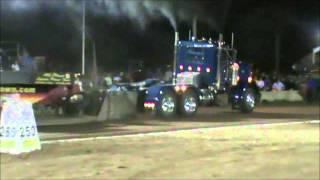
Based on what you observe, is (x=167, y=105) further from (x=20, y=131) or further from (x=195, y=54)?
(x=20, y=131)

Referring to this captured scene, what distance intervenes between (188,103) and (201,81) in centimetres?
13

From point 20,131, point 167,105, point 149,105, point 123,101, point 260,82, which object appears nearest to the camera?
point 167,105

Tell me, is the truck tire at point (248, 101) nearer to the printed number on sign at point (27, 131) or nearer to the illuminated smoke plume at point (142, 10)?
the illuminated smoke plume at point (142, 10)

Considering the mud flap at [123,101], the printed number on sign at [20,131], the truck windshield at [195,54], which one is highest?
the truck windshield at [195,54]

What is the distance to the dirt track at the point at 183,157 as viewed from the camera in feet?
80.1

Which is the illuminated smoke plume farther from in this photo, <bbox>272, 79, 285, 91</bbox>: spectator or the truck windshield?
<bbox>272, 79, 285, 91</bbox>: spectator

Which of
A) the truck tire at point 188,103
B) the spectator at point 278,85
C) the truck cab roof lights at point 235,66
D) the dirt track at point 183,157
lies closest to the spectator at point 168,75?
the truck tire at point 188,103

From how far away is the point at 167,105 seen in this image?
343 cm

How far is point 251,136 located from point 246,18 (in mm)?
27179

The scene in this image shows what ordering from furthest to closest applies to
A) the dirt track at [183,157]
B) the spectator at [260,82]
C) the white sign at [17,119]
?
the dirt track at [183,157] → the white sign at [17,119] → the spectator at [260,82]

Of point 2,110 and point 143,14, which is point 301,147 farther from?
point 143,14

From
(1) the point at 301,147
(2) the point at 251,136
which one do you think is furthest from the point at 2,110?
(1) the point at 301,147

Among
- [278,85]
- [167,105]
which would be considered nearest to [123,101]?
[278,85]

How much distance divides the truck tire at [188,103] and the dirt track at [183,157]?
18.7 meters
